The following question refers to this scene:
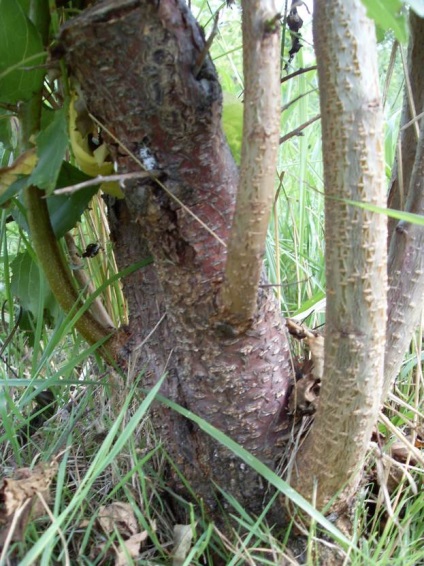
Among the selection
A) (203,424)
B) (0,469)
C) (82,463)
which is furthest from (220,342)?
(0,469)

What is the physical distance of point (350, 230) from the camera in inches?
23.8

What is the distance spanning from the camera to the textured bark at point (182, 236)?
0.63 meters

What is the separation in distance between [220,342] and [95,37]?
39cm

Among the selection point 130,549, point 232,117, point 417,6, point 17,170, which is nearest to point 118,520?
point 130,549

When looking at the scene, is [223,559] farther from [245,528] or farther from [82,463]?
[82,463]

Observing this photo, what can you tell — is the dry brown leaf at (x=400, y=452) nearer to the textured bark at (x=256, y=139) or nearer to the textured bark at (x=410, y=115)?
the textured bark at (x=410, y=115)

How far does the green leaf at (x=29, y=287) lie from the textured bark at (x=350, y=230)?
0.54m

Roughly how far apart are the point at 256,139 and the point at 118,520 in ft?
1.69

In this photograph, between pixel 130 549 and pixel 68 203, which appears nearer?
pixel 130 549

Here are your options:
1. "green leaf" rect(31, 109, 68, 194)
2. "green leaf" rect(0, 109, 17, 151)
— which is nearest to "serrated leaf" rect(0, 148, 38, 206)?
"green leaf" rect(31, 109, 68, 194)

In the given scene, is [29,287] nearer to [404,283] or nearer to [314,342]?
[314,342]

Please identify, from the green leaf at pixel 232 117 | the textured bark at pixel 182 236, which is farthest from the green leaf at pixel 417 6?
the green leaf at pixel 232 117

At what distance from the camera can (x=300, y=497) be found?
0.70 meters

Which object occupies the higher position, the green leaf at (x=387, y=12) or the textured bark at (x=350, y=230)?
the green leaf at (x=387, y=12)
